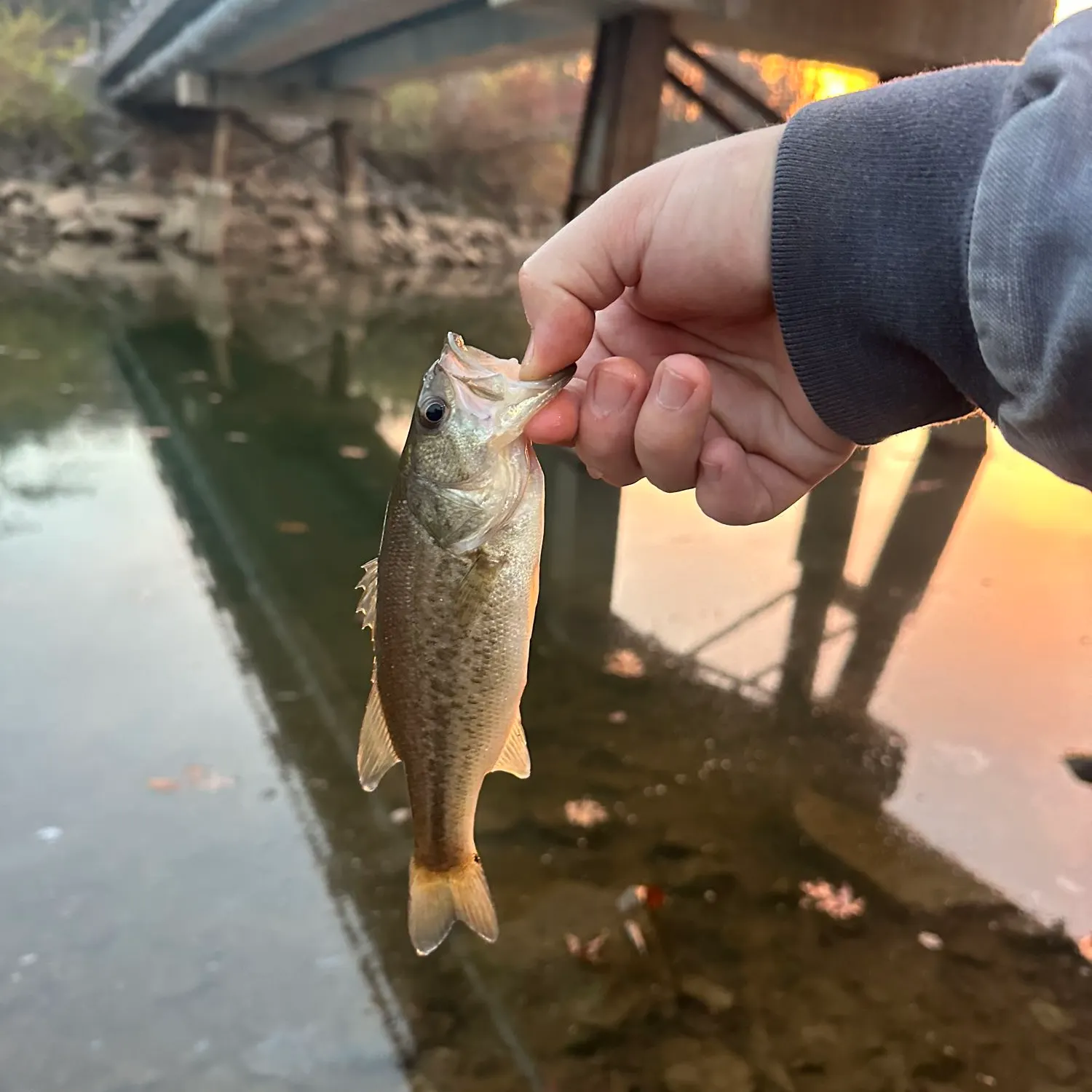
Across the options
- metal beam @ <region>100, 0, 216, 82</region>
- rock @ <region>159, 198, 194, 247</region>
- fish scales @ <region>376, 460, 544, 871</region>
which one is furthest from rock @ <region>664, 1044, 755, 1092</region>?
rock @ <region>159, 198, 194, 247</region>

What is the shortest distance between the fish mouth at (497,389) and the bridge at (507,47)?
597 cm

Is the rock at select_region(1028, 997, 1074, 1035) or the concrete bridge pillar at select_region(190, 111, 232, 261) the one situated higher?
the rock at select_region(1028, 997, 1074, 1035)

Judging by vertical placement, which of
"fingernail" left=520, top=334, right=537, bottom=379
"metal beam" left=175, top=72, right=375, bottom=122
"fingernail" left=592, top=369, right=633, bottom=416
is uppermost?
"fingernail" left=520, top=334, right=537, bottom=379

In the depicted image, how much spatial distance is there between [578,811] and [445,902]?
167 cm

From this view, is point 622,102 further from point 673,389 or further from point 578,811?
point 673,389

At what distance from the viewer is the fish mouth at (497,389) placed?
5.79 ft

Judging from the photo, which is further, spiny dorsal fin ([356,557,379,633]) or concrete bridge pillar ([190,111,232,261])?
concrete bridge pillar ([190,111,232,261])

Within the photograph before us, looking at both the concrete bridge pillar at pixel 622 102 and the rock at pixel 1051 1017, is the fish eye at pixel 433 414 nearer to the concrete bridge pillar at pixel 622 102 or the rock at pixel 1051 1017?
the rock at pixel 1051 1017

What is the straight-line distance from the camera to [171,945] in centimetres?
288

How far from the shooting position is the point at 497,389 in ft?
5.81

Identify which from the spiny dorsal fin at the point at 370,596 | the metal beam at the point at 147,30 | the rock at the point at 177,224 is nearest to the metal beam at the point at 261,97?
the metal beam at the point at 147,30

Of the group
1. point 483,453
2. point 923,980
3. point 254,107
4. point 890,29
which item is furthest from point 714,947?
point 254,107

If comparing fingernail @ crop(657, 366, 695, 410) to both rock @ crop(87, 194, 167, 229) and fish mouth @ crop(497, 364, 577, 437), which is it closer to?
fish mouth @ crop(497, 364, 577, 437)

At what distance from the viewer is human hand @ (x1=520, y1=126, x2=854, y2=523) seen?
71.6 inches
